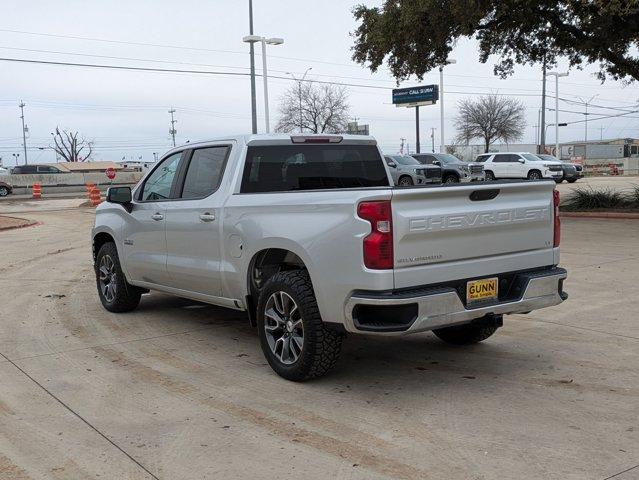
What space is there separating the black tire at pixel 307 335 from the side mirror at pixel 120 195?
8.61 ft

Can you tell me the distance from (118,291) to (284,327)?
3118 millimetres

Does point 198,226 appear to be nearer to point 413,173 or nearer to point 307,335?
point 307,335

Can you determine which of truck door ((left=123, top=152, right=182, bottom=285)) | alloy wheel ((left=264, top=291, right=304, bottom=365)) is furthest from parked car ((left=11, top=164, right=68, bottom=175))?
alloy wheel ((left=264, top=291, right=304, bottom=365))

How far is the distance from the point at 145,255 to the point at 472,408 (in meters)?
3.82

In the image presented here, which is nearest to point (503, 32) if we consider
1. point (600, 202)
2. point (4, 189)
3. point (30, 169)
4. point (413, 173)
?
point (600, 202)

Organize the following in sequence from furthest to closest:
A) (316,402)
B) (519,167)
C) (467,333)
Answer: (519,167) → (467,333) → (316,402)

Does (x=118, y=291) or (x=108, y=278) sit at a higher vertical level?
(x=108, y=278)

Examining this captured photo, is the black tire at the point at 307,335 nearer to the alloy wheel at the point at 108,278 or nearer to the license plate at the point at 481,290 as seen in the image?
the license plate at the point at 481,290

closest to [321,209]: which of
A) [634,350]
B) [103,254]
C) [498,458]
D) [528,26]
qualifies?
[498,458]

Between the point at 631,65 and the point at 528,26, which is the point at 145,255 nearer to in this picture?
the point at 528,26

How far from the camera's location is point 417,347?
596 centimetres

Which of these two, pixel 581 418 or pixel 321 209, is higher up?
pixel 321 209

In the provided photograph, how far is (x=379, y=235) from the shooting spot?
420cm

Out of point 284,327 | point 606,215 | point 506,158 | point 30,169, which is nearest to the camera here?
point 284,327
